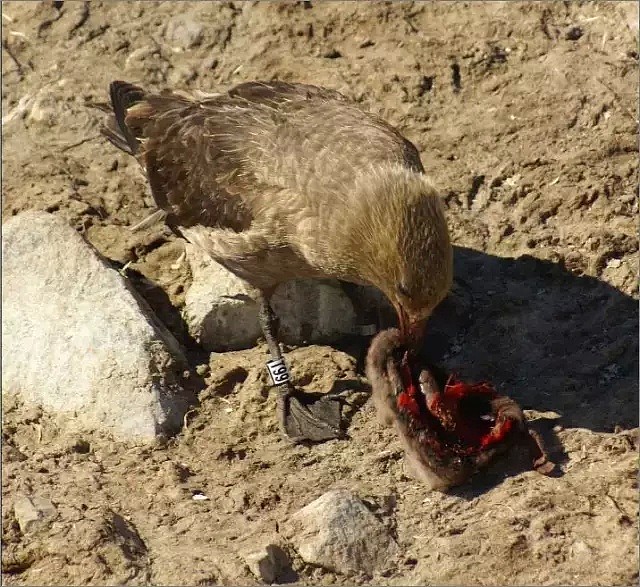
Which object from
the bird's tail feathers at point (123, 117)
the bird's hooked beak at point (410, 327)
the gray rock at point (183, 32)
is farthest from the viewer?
the gray rock at point (183, 32)

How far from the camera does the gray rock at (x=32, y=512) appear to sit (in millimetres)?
5895

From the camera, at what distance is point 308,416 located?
6805mm

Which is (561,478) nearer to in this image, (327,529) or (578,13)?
(327,529)

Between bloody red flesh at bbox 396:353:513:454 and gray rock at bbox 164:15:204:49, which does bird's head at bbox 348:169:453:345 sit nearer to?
bloody red flesh at bbox 396:353:513:454

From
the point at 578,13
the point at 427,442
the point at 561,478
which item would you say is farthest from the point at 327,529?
the point at 578,13

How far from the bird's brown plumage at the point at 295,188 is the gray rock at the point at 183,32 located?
181 cm

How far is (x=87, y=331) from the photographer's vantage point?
703cm

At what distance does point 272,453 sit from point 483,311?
174 cm

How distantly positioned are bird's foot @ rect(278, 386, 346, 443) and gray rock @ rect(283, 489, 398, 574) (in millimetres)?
844

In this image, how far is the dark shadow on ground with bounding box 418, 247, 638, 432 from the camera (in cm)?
673

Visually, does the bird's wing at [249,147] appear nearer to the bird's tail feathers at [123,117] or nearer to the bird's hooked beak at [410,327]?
the bird's tail feathers at [123,117]

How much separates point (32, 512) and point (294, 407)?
5.47ft

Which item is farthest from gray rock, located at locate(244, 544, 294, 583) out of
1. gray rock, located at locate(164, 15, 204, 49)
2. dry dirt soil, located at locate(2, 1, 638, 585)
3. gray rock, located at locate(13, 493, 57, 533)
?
gray rock, located at locate(164, 15, 204, 49)

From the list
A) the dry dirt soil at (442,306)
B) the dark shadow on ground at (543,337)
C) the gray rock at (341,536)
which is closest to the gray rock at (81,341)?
the dry dirt soil at (442,306)
